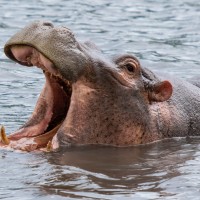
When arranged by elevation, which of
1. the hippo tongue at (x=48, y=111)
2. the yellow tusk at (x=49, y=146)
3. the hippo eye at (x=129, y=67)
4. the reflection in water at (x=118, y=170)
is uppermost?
the hippo eye at (x=129, y=67)

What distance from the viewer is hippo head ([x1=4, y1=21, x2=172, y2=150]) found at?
8070 millimetres

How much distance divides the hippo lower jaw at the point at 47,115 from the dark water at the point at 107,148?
215 mm

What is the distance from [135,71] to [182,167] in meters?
1.05

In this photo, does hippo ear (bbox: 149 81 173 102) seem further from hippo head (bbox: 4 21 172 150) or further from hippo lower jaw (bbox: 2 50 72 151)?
hippo lower jaw (bbox: 2 50 72 151)

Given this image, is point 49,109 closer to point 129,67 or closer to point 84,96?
point 84,96

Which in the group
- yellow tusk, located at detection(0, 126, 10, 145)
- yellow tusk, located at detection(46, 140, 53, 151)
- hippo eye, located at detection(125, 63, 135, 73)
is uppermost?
hippo eye, located at detection(125, 63, 135, 73)

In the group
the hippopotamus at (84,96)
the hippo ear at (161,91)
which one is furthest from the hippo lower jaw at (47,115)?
the hippo ear at (161,91)

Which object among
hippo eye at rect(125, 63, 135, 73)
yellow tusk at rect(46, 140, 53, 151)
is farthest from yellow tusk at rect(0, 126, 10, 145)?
hippo eye at rect(125, 63, 135, 73)

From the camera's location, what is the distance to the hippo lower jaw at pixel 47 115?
8.43m

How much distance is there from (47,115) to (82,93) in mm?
487

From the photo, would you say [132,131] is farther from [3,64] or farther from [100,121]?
[3,64]

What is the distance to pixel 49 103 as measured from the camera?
8.57 metres

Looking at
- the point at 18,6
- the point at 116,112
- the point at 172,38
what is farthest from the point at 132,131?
the point at 18,6

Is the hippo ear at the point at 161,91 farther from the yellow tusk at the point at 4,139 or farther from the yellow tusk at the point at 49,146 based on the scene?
the yellow tusk at the point at 4,139
